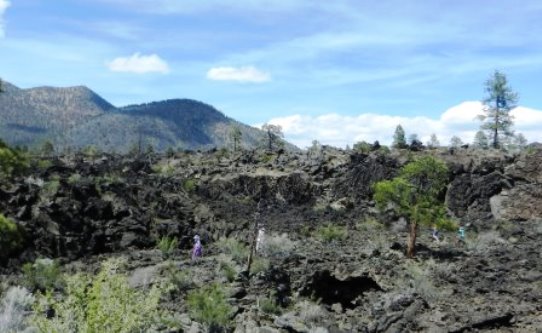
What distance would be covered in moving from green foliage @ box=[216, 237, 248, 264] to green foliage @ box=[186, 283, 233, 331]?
7.83 metres

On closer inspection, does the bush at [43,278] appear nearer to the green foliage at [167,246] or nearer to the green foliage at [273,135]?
the green foliage at [167,246]

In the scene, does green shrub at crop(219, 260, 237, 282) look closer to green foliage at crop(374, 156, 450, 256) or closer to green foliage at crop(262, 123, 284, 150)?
green foliage at crop(374, 156, 450, 256)

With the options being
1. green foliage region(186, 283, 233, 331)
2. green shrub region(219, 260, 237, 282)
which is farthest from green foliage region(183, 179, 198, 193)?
green foliage region(186, 283, 233, 331)

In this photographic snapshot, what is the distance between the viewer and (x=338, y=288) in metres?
21.4

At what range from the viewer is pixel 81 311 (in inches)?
410

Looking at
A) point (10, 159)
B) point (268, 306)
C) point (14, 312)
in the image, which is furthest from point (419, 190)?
point (14, 312)

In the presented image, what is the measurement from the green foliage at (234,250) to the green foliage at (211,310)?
7828mm

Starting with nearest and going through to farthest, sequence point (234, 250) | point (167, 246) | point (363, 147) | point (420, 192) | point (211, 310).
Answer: point (211, 310)
point (234, 250)
point (167, 246)
point (420, 192)
point (363, 147)

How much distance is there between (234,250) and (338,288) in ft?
19.7

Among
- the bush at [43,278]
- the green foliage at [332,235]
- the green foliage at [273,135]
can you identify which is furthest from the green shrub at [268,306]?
the green foliage at [273,135]

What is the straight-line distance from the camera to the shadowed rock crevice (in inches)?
816

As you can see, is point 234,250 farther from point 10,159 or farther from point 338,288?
point 10,159

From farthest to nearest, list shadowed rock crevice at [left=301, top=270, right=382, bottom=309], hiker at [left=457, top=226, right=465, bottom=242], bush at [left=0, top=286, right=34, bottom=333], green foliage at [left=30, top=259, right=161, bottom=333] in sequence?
hiker at [left=457, top=226, right=465, bottom=242]
shadowed rock crevice at [left=301, top=270, right=382, bottom=309]
bush at [left=0, top=286, right=34, bottom=333]
green foliage at [left=30, top=259, right=161, bottom=333]

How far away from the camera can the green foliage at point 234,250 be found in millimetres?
24969
